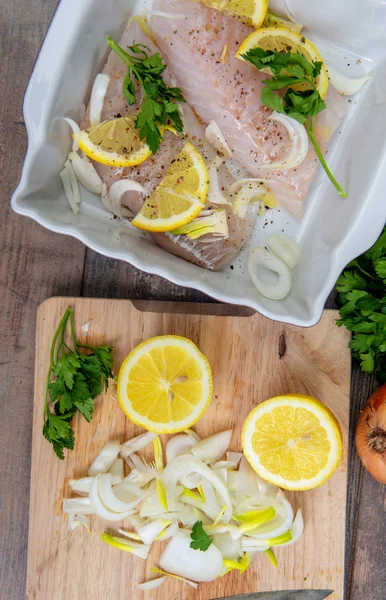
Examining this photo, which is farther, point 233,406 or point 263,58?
point 233,406

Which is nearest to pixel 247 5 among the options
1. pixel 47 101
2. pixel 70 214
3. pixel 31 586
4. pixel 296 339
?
pixel 47 101

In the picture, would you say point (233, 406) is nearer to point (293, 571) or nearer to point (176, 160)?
point (293, 571)

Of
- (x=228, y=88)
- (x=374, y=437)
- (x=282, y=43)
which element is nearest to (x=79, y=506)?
(x=374, y=437)

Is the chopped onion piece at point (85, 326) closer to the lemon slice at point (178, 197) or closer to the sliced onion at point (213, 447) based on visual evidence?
the lemon slice at point (178, 197)

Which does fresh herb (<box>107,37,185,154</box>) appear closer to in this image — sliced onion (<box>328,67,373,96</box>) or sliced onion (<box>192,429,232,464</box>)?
sliced onion (<box>328,67,373,96</box>)

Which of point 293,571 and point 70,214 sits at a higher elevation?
A: point 70,214

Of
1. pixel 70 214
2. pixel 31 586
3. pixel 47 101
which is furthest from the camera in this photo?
pixel 31 586

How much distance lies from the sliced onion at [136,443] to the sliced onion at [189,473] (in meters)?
0.09

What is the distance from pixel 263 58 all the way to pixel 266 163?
261mm

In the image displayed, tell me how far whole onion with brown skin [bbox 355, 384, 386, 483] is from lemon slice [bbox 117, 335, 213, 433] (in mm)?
456

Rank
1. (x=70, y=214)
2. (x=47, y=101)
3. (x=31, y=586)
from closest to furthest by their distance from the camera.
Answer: (x=47, y=101)
(x=70, y=214)
(x=31, y=586)

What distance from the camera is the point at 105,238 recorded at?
133cm

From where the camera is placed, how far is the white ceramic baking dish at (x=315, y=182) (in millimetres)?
1241

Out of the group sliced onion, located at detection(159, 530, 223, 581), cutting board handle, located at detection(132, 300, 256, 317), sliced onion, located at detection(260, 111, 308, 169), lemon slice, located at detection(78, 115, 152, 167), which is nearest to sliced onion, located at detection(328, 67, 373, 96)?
sliced onion, located at detection(260, 111, 308, 169)
